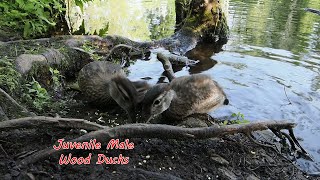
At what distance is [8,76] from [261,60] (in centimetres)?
718

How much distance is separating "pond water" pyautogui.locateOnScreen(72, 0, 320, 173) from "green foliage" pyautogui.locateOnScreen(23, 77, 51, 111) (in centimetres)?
293

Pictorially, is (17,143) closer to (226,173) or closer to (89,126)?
(89,126)

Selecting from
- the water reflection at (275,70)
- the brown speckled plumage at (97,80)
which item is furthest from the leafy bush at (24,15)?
the water reflection at (275,70)

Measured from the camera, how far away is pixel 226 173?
3.65m

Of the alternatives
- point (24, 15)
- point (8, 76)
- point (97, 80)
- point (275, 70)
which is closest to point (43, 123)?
point (8, 76)

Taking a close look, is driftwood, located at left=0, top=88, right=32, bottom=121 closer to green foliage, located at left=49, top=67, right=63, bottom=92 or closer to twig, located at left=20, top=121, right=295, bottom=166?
twig, located at left=20, top=121, right=295, bottom=166

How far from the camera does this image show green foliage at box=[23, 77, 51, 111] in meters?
4.98

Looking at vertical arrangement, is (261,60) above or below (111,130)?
below

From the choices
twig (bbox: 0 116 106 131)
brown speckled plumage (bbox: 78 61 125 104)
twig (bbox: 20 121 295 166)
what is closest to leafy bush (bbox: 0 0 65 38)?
brown speckled plumage (bbox: 78 61 125 104)

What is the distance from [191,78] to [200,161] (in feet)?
7.55

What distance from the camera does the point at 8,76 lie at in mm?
4992

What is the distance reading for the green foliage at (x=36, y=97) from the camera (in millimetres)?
4977

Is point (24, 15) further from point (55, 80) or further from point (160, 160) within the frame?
point (160, 160)

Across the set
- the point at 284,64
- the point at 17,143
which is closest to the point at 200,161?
the point at 17,143
